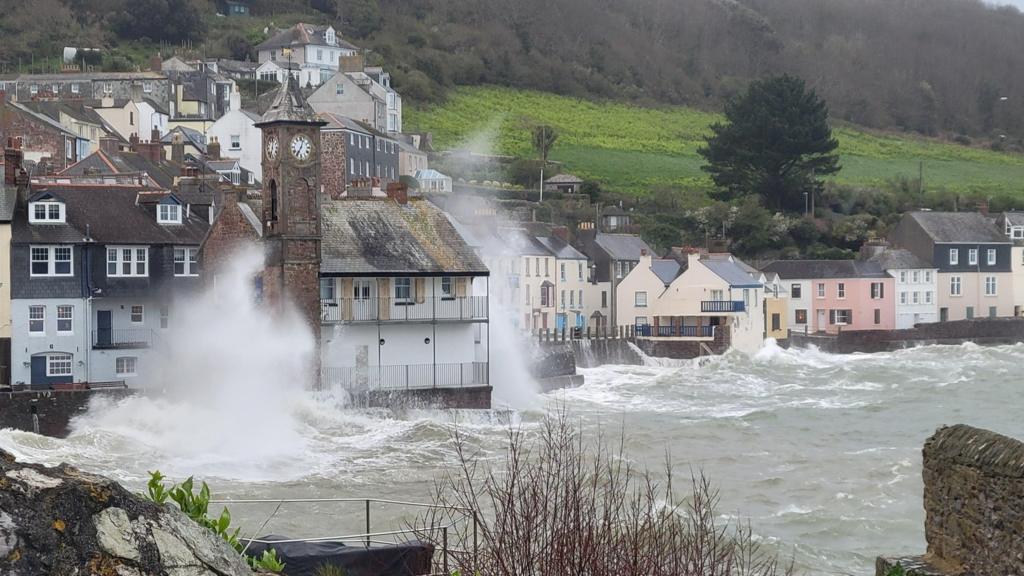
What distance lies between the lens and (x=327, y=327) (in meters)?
43.8

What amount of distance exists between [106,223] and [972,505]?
3926cm

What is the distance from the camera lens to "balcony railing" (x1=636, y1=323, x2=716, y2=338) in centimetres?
7650

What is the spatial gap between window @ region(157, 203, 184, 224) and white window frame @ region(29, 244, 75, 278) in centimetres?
379

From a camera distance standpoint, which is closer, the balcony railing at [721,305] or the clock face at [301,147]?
the clock face at [301,147]

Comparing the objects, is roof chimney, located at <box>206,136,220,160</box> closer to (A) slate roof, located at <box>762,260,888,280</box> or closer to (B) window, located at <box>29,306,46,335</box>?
(A) slate roof, located at <box>762,260,888,280</box>

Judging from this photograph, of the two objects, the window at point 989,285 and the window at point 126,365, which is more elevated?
the window at point 989,285

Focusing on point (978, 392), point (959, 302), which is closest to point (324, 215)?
→ point (978, 392)

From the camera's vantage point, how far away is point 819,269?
8862 cm

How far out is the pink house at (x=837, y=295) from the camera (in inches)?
3469

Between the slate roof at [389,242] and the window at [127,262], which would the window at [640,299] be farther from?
the window at [127,262]

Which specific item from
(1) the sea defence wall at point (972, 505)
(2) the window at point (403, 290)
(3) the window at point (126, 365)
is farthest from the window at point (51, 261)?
(1) the sea defence wall at point (972, 505)

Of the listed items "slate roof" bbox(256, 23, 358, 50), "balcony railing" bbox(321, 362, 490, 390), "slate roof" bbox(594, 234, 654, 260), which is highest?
"slate roof" bbox(256, 23, 358, 50)

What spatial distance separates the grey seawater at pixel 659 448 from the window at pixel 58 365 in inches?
228

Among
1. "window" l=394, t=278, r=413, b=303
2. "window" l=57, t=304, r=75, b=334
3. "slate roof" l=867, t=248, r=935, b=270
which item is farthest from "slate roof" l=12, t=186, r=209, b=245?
"slate roof" l=867, t=248, r=935, b=270
